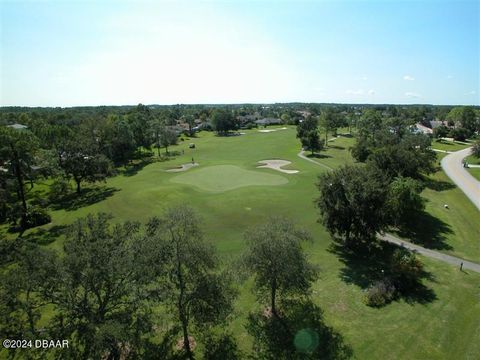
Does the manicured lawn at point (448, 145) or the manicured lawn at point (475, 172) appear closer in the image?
the manicured lawn at point (475, 172)

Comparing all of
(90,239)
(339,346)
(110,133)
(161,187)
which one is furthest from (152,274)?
(110,133)

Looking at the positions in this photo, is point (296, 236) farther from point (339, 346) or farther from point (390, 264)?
point (390, 264)

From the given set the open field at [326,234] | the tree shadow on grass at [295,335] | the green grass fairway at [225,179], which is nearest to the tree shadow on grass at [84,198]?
the open field at [326,234]

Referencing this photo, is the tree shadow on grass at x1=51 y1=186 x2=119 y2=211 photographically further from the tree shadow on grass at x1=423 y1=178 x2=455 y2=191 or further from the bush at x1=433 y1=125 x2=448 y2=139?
the bush at x1=433 y1=125 x2=448 y2=139

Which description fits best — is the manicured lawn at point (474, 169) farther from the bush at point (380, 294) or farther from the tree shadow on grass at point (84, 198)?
the tree shadow on grass at point (84, 198)

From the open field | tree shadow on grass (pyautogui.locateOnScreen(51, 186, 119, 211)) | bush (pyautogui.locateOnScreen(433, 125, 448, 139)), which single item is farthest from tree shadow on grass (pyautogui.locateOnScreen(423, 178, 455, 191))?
bush (pyautogui.locateOnScreen(433, 125, 448, 139))

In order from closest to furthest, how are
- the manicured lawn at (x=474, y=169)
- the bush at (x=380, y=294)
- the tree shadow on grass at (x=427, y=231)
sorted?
the bush at (x=380, y=294)
the tree shadow on grass at (x=427, y=231)
the manicured lawn at (x=474, y=169)
